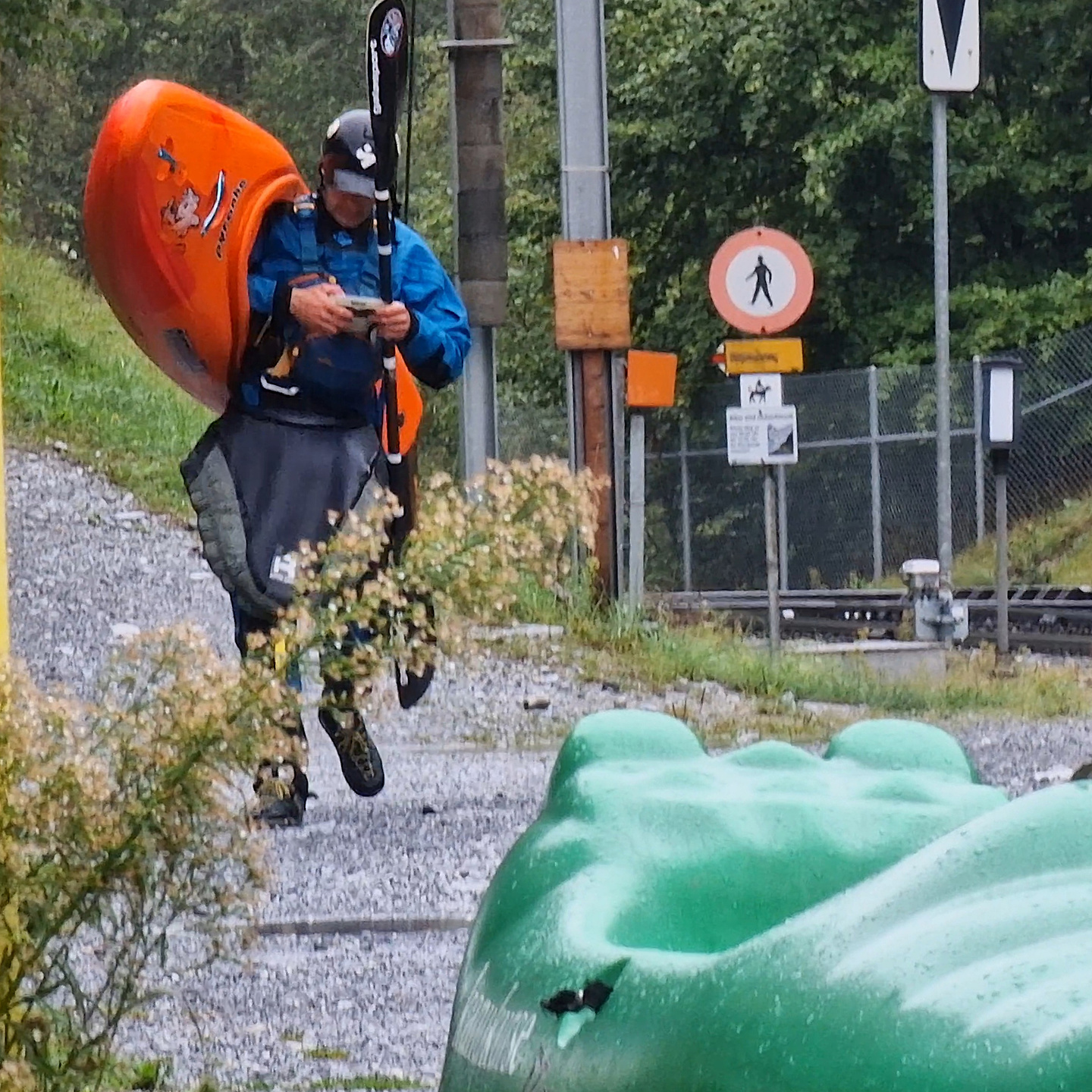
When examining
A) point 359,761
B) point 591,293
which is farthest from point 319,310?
point 591,293

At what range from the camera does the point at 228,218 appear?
20.4ft

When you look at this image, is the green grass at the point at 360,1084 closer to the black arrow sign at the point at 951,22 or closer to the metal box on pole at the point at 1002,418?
the black arrow sign at the point at 951,22

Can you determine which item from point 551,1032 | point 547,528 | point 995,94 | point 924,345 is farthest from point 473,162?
point 995,94

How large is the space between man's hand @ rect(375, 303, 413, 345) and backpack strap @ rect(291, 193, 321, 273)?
257mm

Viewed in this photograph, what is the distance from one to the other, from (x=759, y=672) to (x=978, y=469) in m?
13.7

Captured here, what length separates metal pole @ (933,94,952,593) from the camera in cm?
1212

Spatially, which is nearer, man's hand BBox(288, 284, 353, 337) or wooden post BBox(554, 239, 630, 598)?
man's hand BBox(288, 284, 353, 337)

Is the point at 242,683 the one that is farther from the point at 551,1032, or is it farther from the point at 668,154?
the point at 668,154

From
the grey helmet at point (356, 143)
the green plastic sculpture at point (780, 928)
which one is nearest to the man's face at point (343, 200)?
the grey helmet at point (356, 143)

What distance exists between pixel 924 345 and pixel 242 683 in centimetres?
2710

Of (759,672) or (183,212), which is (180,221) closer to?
(183,212)

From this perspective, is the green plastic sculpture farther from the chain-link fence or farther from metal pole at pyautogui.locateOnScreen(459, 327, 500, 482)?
the chain-link fence

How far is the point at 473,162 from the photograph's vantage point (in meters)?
14.2

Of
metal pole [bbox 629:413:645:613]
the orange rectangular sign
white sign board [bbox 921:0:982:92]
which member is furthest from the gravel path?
white sign board [bbox 921:0:982:92]
